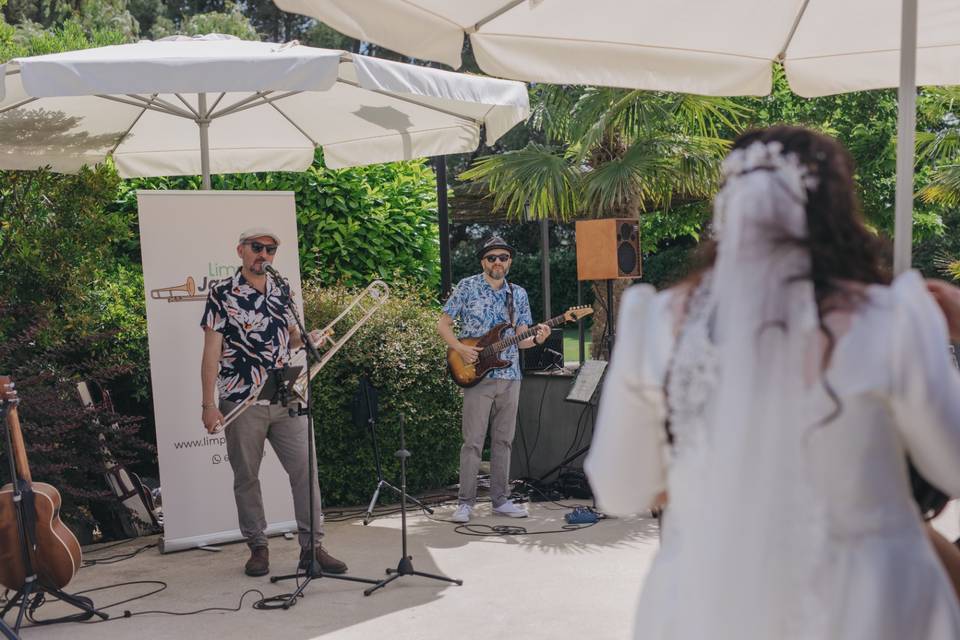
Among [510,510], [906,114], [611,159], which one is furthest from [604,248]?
[906,114]

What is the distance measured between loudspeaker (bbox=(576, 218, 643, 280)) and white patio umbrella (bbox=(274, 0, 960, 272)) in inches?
130

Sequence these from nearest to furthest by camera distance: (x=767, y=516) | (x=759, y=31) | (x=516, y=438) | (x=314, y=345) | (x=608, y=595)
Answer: (x=767, y=516), (x=759, y=31), (x=608, y=595), (x=314, y=345), (x=516, y=438)

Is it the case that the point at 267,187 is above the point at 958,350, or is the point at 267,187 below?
above

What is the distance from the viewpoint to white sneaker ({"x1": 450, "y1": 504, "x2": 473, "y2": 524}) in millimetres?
6617

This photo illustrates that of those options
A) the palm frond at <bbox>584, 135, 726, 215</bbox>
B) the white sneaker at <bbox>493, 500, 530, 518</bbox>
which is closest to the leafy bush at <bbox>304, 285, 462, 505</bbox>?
the white sneaker at <bbox>493, 500, 530, 518</bbox>

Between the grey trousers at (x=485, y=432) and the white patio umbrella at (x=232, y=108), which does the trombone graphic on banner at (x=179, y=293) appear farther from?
the grey trousers at (x=485, y=432)

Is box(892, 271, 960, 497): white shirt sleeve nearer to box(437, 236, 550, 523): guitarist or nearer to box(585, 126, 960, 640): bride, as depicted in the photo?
box(585, 126, 960, 640): bride

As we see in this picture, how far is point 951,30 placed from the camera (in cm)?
358

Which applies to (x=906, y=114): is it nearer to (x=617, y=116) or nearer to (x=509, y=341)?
(x=509, y=341)

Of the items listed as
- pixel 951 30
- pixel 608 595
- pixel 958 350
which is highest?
pixel 951 30

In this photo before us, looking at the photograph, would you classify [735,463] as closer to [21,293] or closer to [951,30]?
[951,30]

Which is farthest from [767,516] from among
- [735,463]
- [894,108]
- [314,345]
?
[894,108]

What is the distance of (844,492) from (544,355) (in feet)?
20.6

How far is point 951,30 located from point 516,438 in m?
4.98
